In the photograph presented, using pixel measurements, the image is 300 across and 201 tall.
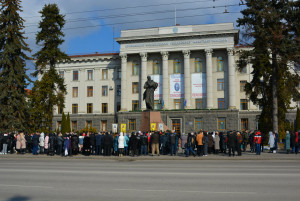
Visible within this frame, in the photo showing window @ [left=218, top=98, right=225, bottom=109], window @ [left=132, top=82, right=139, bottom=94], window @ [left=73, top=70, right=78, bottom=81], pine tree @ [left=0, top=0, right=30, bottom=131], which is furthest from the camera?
window @ [left=73, top=70, right=78, bottom=81]

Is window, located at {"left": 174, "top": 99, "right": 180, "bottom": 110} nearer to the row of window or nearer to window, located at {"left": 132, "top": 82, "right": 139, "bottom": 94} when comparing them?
the row of window

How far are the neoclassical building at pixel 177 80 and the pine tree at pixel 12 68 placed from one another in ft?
61.2

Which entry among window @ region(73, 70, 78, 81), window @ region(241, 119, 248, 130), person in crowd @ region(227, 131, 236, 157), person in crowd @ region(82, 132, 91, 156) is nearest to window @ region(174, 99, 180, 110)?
window @ region(241, 119, 248, 130)

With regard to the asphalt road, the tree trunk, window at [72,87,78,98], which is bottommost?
the asphalt road

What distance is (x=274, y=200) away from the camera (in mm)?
6992

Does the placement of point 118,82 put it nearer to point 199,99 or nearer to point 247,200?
point 199,99

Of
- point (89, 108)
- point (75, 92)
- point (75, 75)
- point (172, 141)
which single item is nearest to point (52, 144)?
point (172, 141)

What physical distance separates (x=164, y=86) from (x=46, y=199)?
157 ft

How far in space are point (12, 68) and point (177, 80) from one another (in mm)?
29152

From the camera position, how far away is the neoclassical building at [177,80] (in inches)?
2042

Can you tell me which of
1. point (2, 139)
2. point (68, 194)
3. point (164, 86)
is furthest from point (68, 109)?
point (68, 194)

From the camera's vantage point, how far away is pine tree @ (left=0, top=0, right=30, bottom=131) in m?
32.2

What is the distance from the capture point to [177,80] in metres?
55.1

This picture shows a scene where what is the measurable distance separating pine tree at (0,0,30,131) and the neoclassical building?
61.2ft
